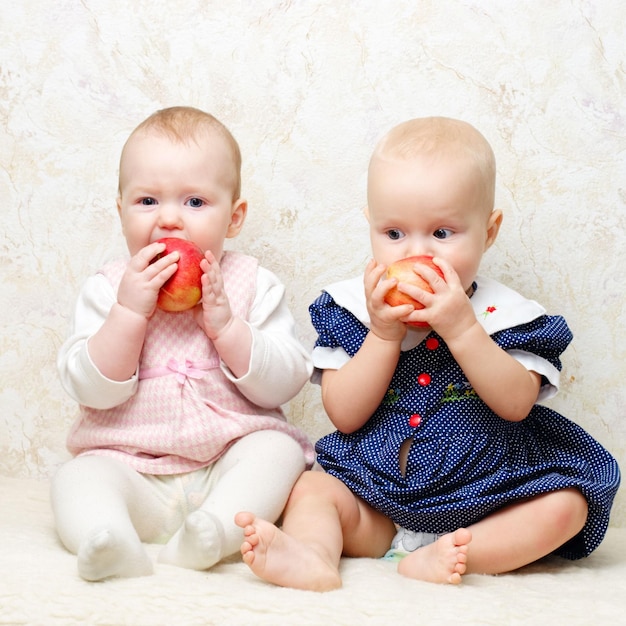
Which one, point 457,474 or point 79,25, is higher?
point 79,25

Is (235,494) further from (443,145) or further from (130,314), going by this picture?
(443,145)

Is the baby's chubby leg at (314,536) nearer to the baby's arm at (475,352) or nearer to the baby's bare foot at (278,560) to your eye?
the baby's bare foot at (278,560)

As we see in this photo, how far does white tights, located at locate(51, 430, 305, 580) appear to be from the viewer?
116 cm

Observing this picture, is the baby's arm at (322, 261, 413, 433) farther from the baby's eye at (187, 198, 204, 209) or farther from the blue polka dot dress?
the baby's eye at (187, 198, 204, 209)

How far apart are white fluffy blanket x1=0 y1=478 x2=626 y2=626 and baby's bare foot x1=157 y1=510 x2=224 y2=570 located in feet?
0.07

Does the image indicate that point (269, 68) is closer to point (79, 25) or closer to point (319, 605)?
point (79, 25)

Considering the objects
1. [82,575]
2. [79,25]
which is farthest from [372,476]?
[79,25]

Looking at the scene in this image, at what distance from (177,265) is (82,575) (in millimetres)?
474

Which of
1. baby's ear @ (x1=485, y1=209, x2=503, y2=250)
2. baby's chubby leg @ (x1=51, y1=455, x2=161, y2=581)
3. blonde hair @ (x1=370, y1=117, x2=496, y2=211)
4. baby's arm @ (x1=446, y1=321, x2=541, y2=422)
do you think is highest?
blonde hair @ (x1=370, y1=117, x2=496, y2=211)

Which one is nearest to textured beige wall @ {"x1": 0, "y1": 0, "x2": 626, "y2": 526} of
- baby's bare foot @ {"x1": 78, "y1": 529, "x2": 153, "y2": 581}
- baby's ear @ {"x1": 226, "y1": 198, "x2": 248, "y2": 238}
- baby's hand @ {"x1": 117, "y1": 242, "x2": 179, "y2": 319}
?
baby's ear @ {"x1": 226, "y1": 198, "x2": 248, "y2": 238}

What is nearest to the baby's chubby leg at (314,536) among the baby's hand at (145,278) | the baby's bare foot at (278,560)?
the baby's bare foot at (278,560)

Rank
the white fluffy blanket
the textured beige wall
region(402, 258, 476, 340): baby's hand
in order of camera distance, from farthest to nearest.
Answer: the textured beige wall < region(402, 258, 476, 340): baby's hand < the white fluffy blanket

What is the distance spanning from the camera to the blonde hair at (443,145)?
4.63 feet

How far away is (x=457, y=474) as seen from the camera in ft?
4.61
